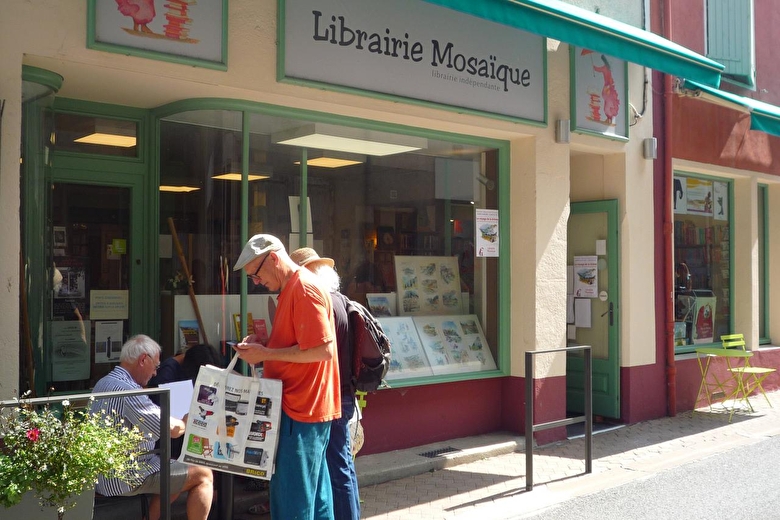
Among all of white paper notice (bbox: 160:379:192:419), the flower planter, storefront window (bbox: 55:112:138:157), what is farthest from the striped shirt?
storefront window (bbox: 55:112:138:157)

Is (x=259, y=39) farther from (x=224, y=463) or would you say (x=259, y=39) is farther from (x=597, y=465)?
(x=597, y=465)

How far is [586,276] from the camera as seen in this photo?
937cm

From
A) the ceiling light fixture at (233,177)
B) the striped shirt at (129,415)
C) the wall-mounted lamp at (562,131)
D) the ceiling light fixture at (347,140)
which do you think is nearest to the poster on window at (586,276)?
the wall-mounted lamp at (562,131)

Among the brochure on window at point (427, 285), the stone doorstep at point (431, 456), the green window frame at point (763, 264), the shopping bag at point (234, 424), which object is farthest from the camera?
the green window frame at point (763, 264)

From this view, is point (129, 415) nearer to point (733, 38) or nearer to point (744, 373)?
point (744, 373)

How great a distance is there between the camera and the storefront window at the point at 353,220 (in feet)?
20.5

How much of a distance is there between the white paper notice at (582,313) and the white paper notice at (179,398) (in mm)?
5628

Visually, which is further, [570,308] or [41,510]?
[570,308]

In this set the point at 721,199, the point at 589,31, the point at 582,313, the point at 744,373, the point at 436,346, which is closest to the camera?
the point at 589,31

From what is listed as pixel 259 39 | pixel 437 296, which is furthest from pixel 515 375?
pixel 259 39

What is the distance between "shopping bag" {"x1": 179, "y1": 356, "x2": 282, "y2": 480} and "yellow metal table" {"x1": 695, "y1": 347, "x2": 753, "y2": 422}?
7.17m

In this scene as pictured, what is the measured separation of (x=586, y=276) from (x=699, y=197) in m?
2.51

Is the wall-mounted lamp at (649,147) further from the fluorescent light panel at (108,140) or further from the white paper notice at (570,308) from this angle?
the fluorescent light panel at (108,140)

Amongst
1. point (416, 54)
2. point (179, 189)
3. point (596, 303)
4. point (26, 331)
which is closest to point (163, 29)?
point (179, 189)
